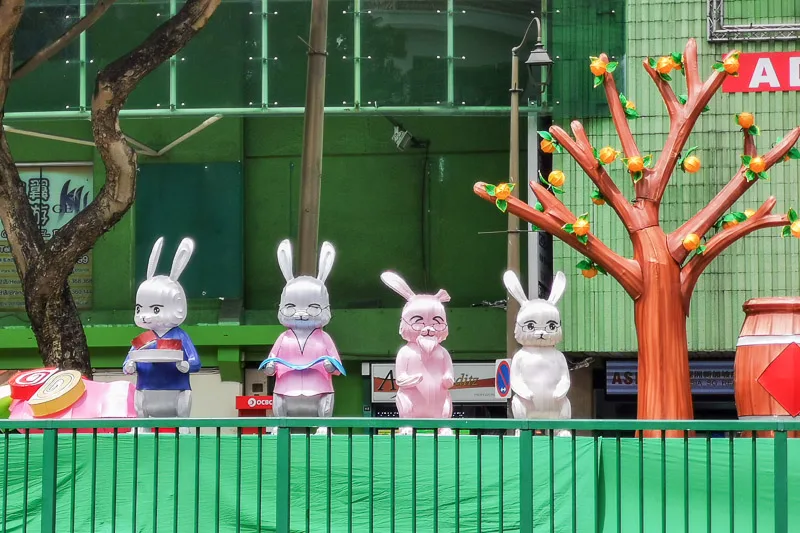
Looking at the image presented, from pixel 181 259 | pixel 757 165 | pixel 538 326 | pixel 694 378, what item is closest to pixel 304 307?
pixel 181 259

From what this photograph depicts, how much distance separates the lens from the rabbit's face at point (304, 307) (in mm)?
11258

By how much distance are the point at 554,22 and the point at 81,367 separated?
8987 mm

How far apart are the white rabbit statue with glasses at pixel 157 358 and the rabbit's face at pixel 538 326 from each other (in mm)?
2776

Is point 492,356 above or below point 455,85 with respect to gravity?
below

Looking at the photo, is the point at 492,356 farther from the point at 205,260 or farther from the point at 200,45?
the point at 200,45

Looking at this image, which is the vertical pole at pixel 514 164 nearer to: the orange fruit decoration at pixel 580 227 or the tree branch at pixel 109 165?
the orange fruit decoration at pixel 580 227

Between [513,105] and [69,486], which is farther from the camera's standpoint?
[513,105]

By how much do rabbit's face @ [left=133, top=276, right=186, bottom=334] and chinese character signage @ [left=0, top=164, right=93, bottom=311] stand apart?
11036 mm

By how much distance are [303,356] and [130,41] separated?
9635mm

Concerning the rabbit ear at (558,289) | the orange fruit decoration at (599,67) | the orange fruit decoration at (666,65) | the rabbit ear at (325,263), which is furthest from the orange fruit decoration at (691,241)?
the rabbit ear at (325,263)

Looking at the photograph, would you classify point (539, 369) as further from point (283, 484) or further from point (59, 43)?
point (59, 43)

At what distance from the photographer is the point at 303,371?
1102 centimetres

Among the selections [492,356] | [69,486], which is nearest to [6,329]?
[492,356]

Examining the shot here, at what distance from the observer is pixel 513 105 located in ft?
56.9
